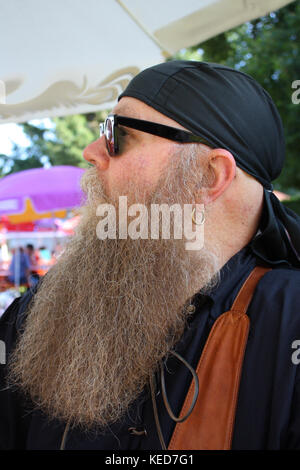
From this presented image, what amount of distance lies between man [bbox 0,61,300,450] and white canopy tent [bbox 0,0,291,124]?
464mm

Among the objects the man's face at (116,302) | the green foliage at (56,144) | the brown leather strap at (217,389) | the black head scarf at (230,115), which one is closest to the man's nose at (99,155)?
the man's face at (116,302)

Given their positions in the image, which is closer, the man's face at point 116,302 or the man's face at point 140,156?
the man's face at point 116,302

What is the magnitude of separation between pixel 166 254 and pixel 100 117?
78.1 feet

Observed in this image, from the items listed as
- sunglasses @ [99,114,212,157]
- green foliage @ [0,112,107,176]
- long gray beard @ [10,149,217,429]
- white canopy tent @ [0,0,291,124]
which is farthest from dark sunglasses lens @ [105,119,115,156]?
green foliage @ [0,112,107,176]

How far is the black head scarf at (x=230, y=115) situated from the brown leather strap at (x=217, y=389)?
353 mm

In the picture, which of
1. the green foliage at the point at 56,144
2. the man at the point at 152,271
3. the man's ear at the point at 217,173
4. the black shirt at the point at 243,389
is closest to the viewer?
the black shirt at the point at 243,389

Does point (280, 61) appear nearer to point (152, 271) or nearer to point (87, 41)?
point (87, 41)

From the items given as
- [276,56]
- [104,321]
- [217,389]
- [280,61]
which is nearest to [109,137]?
[104,321]

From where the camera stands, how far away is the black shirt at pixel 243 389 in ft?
3.63

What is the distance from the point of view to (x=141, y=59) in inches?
81.4

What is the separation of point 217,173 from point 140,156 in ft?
0.98

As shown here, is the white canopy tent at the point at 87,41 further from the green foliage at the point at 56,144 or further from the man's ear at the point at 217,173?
the green foliage at the point at 56,144
